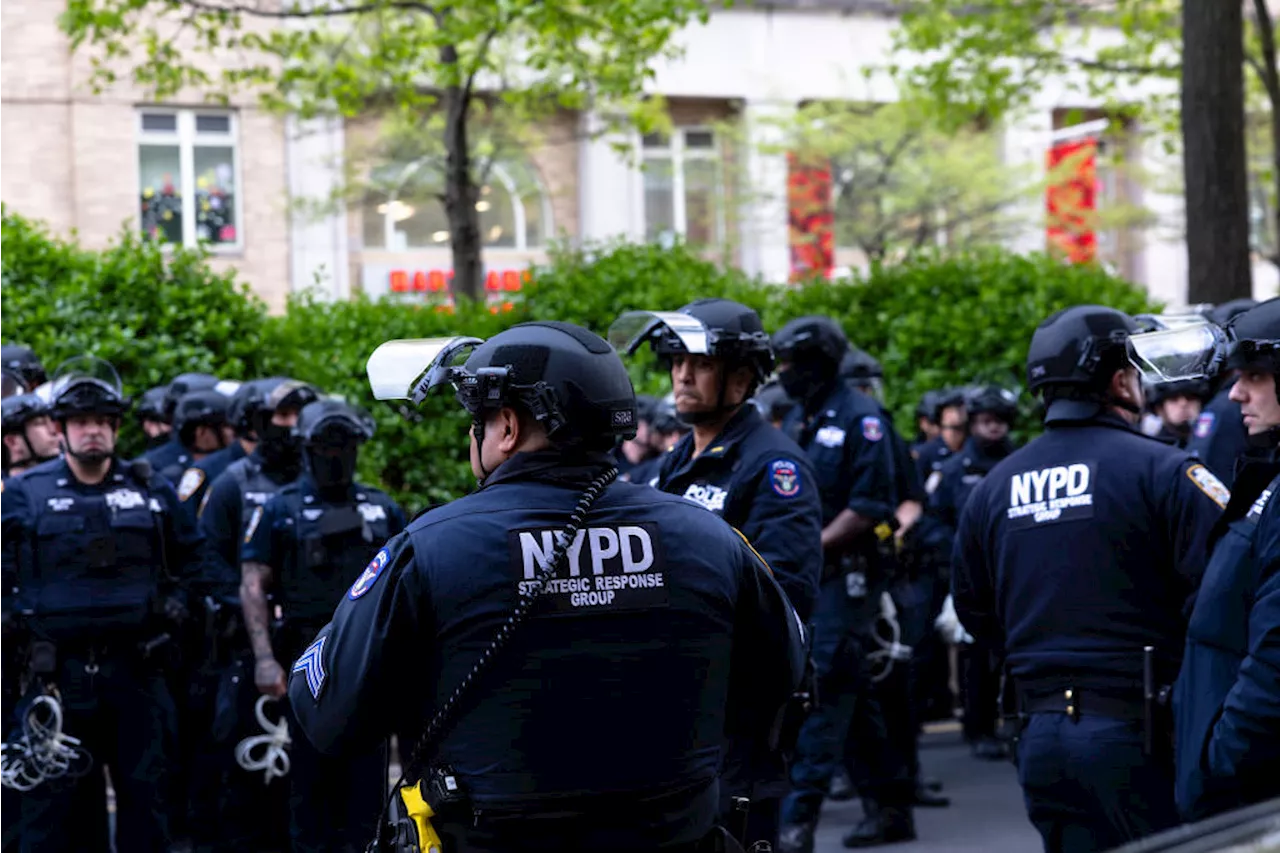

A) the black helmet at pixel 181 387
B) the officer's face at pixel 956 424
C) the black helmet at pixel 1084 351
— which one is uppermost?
the black helmet at pixel 1084 351

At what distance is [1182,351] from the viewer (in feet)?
15.1

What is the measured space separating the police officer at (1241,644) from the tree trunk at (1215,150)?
27.1 ft

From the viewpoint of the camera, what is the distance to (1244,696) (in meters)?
3.63

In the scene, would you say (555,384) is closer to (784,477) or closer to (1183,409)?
(784,477)

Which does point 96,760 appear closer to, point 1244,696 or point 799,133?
point 1244,696

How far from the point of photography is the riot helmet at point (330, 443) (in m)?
7.54

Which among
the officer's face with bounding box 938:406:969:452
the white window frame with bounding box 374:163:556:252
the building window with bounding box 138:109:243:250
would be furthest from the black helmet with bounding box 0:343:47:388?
the white window frame with bounding box 374:163:556:252

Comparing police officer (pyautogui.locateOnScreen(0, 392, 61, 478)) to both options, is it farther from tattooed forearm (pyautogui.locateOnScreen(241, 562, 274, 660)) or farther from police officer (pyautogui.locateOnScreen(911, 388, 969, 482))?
police officer (pyautogui.locateOnScreen(911, 388, 969, 482))

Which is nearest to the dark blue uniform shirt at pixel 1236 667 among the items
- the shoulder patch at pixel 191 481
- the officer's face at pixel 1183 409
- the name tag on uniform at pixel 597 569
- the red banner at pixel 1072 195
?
the name tag on uniform at pixel 597 569

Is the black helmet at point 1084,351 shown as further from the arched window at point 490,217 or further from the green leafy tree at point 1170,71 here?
the arched window at point 490,217

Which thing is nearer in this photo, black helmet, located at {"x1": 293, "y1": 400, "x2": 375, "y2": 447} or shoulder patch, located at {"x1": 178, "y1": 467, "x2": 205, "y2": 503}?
black helmet, located at {"x1": 293, "y1": 400, "x2": 375, "y2": 447}

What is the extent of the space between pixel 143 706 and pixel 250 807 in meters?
1.04

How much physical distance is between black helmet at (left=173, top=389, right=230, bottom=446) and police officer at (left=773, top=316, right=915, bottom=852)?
341cm

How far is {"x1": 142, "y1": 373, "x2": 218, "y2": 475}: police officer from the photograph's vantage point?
Result: 983cm
